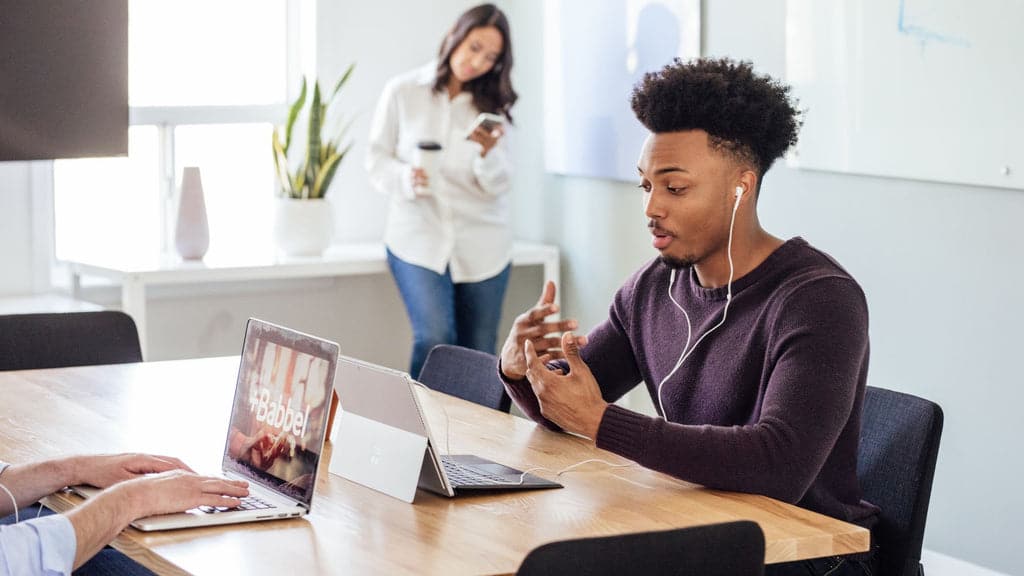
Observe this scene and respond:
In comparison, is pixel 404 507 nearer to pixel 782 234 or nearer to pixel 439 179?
pixel 782 234

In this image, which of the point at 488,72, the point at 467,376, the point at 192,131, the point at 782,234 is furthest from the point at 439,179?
the point at 467,376

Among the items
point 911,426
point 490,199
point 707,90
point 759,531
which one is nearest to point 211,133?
point 490,199

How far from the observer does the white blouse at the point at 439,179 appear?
4.45 m

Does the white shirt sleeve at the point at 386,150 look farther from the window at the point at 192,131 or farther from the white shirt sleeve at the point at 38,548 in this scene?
the white shirt sleeve at the point at 38,548

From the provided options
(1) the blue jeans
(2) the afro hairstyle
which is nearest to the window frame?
(1) the blue jeans

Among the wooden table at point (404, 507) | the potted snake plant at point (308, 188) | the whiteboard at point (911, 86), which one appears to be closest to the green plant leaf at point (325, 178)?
the potted snake plant at point (308, 188)

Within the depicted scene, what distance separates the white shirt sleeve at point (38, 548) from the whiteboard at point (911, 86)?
1.86 metres

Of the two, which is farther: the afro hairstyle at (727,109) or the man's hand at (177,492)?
the afro hairstyle at (727,109)

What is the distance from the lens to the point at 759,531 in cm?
153

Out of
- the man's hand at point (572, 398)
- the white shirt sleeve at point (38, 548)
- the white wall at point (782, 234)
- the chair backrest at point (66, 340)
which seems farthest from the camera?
the white wall at point (782, 234)

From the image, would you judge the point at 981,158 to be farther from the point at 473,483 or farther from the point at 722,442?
the point at 473,483

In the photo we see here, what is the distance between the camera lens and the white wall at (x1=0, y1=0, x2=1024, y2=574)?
11.0 feet

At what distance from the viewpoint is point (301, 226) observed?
450 centimetres

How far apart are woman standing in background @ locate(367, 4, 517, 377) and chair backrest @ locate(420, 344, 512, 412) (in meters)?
1.57
